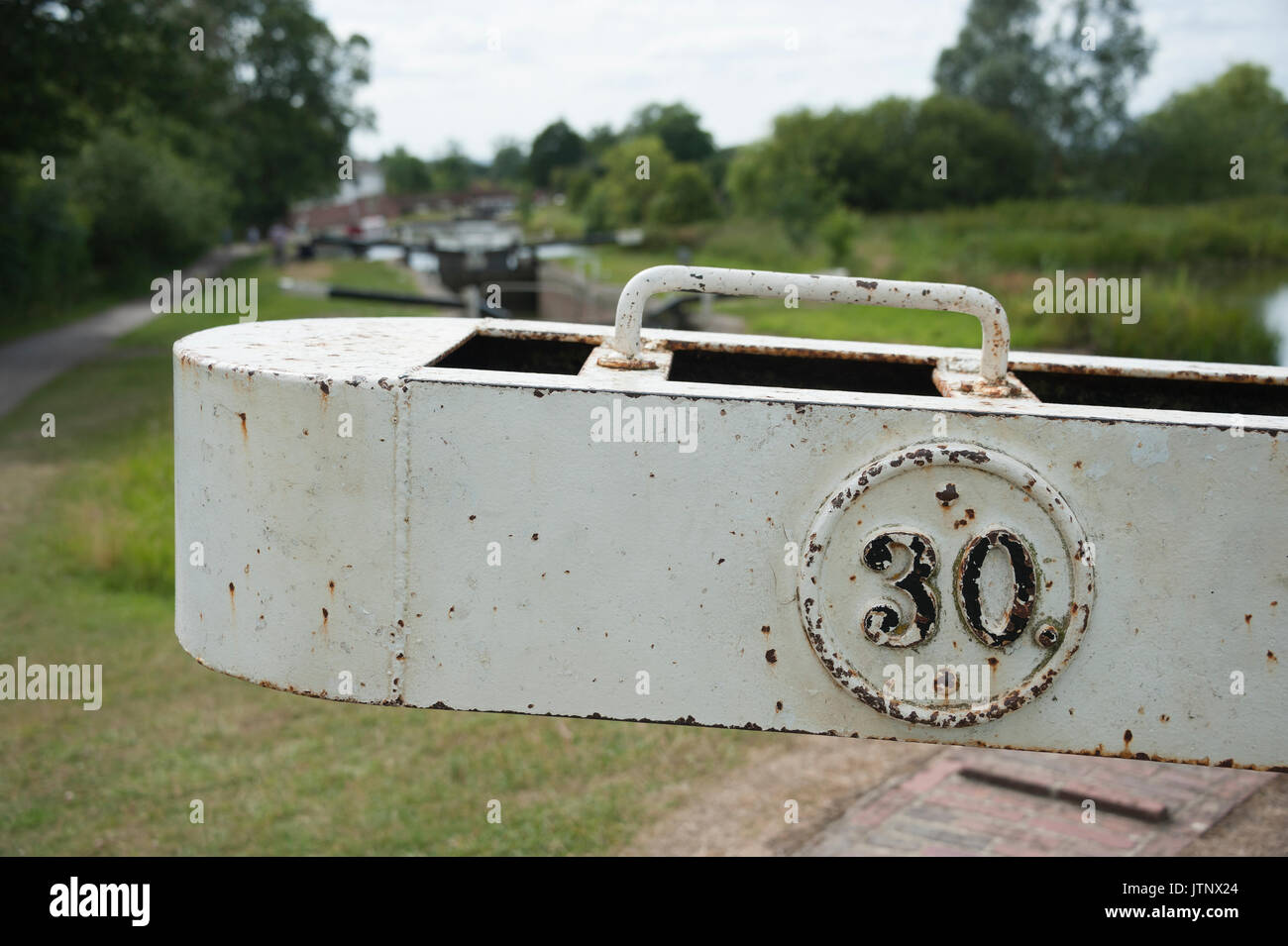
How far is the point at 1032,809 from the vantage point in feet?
15.8

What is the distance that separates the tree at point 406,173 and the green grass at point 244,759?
49.5m

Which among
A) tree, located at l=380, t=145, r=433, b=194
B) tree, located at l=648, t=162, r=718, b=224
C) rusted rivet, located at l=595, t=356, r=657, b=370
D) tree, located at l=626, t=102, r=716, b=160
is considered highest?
tree, located at l=380, t=145, r=433, b=194

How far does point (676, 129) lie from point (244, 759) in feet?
67.4

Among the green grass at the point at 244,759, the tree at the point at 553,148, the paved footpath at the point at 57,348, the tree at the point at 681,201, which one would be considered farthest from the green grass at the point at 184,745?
the tree at the point at 681,201

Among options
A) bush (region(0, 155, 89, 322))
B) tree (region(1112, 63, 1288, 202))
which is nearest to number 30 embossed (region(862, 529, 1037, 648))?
bush (region(0, 155, 89, 322))

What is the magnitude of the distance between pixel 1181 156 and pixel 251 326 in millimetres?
38575

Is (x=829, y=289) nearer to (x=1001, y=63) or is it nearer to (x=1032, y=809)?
(x=1032, y=809)

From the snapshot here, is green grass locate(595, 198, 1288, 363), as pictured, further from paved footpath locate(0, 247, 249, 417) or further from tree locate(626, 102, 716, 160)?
paved footpath locate(0, 247, 249, 417)

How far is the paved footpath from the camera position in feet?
47.9

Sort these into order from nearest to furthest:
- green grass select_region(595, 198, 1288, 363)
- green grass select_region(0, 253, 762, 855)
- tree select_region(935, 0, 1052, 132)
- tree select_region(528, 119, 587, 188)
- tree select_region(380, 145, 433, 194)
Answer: green grass select_region(0, 253, 762, 855), green grass select_region(595, 198, 1288, 363), tree select_region(528, 119, 587, 188), tree select_region(935, 0, 1052, 132), tree select_region(380, 145, 433, 194)

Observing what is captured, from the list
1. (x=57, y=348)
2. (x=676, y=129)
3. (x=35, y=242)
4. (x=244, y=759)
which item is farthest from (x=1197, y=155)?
(x=244, y=759)

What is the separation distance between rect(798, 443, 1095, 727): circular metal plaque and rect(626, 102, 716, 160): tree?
23.2m

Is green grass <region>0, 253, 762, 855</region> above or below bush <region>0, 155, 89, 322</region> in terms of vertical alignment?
below

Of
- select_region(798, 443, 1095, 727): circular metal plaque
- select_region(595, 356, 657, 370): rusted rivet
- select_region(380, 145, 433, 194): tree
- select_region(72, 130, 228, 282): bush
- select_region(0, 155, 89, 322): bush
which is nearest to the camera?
select_region(798, 443, 1095, 727): circular metal plaque
